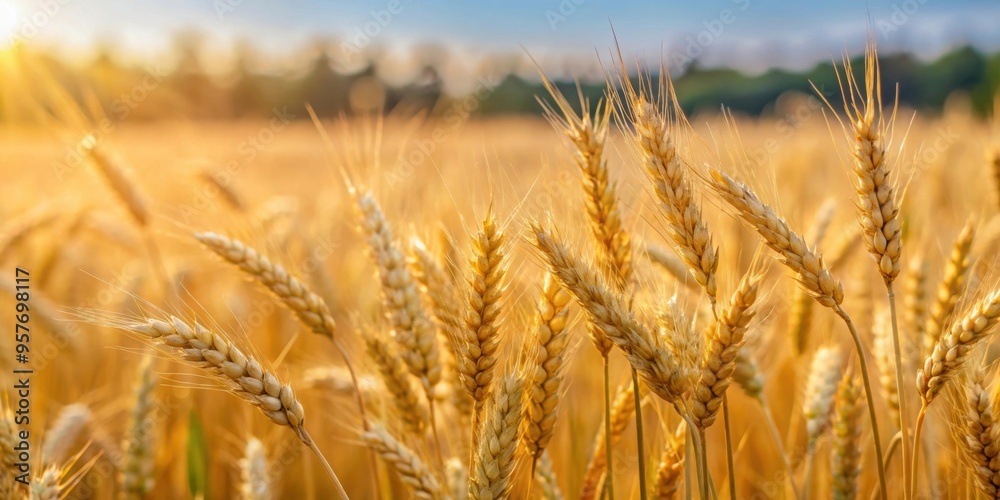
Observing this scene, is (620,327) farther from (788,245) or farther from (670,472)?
(670,472)

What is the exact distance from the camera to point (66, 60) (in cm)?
3541

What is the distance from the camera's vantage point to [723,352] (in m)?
1.11

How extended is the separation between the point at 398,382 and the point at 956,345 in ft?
3.60

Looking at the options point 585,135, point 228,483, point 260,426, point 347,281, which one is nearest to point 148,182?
point 347,281

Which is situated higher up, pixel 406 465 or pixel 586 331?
pixel 586 331

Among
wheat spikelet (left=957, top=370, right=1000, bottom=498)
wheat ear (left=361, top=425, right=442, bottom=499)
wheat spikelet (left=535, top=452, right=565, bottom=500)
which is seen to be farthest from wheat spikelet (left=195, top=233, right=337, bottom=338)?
wheat spikelet (left=957, top=370, right=1000, bottom=498)

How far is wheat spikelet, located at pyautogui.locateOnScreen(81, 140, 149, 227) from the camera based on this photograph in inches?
94.8

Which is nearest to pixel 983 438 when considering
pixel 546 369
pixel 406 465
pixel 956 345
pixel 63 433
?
pixel 956 345

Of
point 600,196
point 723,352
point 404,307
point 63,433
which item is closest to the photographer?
point 723,352

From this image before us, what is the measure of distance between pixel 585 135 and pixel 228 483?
2350mm

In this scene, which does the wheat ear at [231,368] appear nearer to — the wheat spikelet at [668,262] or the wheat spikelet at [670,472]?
the wheat spikelet at [670,472]

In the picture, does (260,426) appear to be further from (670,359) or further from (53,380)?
(670,359)

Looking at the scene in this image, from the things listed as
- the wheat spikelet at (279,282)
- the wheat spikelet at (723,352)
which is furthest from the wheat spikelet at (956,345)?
the wheat spikelet at (279,282)

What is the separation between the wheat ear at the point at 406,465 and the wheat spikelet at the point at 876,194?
3.09ft
